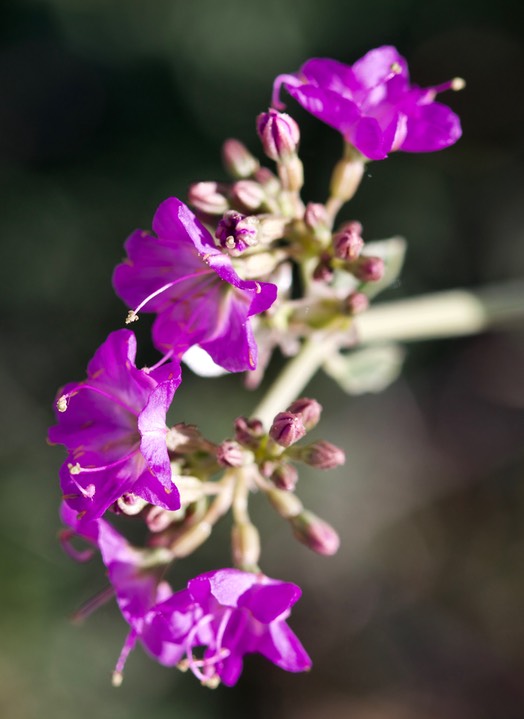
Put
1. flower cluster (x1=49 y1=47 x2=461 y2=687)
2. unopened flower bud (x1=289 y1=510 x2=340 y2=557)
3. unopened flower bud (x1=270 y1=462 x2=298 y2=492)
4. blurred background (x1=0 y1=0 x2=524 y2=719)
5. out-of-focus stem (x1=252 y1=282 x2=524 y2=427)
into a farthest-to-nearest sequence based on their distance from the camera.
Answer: blurred background (x1=0 y1=0 x2=524 y2=719), out-of-focus stem (x1=252 y1=282 x2=524 y2=427), unopened flower bud (x1=289 y1=510 x2=340 y2=557), unopened flower bud (x1=270 y1=462 x2=298 y2=492), flower cluster (x1=49 y1=47 x2=461 y2=687)

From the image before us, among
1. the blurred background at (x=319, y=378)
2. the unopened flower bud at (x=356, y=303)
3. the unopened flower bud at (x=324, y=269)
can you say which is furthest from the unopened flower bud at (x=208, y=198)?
the blurred background at (x=319, y=378)

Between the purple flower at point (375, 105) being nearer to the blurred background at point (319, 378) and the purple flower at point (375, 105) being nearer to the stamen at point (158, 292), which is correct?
the stamen at point (158, 292)

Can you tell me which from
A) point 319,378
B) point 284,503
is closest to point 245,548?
point 284,503

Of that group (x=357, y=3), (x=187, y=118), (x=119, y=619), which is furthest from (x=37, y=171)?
(x=119, y=619)

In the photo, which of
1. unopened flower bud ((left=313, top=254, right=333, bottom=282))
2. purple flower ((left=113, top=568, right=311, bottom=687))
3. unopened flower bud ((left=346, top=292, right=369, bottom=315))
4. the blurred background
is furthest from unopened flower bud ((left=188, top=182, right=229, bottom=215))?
the blurred background

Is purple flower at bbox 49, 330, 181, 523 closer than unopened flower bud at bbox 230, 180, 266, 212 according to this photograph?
Yes

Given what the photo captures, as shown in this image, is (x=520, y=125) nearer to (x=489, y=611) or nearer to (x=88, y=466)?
(x=489, y=611)

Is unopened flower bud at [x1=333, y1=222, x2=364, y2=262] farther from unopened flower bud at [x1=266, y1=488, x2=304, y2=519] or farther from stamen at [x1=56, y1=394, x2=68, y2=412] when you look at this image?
stamen at [x1=56, y1=394, x2=68, y2=412]

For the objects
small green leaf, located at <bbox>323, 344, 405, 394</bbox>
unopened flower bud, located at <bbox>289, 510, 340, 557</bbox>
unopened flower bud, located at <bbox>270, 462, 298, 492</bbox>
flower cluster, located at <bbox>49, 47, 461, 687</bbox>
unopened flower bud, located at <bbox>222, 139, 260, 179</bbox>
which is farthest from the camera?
small green leaf, located at <bbox>323, 344, 405, 394</bbox>

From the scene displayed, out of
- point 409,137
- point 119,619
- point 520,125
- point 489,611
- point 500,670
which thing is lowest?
point 500,670
